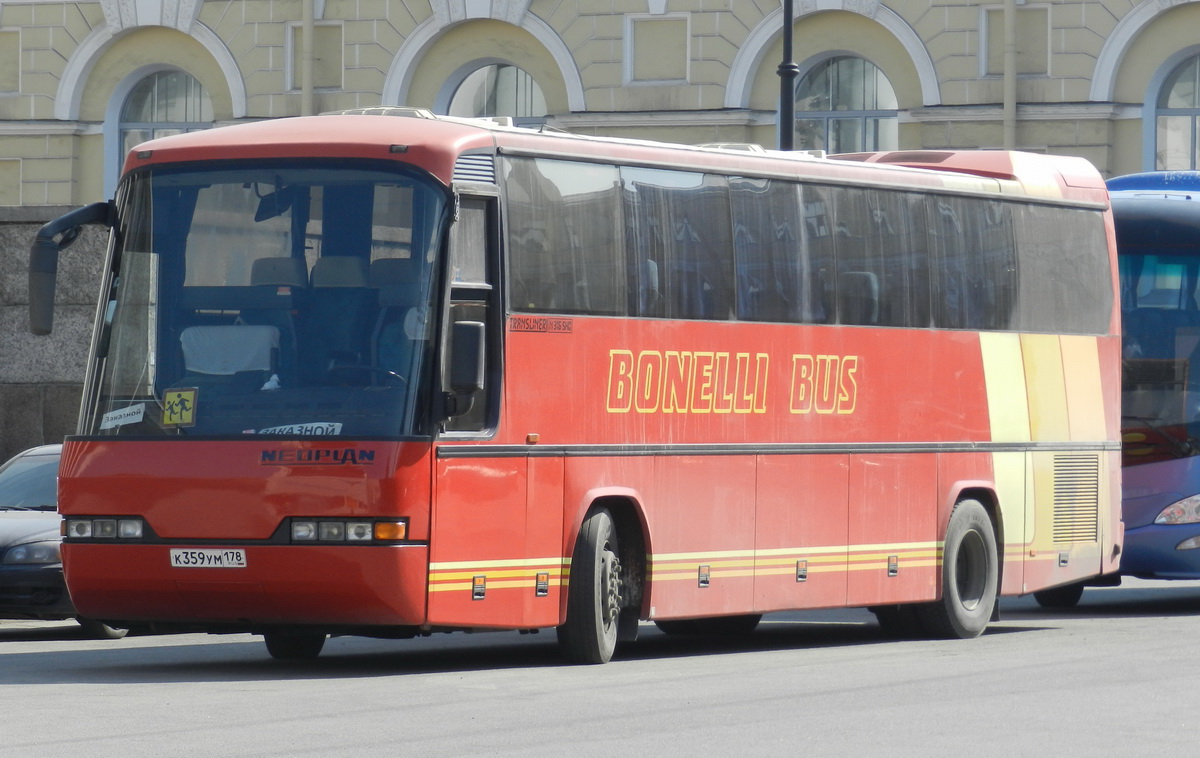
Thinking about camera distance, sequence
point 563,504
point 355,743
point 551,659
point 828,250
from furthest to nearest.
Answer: point 828,250 → point 551,659 → point 563,504 → point 355,743

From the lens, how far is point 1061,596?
19.2 meters

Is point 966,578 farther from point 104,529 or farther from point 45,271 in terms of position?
point 45,271

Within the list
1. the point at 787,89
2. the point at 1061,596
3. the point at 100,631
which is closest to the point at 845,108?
the point at 787,89

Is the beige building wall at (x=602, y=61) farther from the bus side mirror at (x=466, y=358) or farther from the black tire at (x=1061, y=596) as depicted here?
the bus side mirror at (x=466, y=358)

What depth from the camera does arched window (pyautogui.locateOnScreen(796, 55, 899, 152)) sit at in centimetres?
3447

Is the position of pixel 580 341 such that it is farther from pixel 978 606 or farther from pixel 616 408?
pixel 978 606

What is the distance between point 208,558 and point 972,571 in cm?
640

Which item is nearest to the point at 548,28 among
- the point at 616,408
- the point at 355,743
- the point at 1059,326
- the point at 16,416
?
the point at 16,416

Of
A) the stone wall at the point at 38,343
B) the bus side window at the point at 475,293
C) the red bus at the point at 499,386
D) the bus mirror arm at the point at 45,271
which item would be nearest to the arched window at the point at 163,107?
the stone wall at the point at 38,343

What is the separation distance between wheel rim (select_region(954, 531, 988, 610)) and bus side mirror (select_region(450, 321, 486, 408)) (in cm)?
551

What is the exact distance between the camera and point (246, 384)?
11633mm

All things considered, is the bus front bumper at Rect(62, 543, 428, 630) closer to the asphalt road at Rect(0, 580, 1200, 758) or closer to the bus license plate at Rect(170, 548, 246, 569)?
the bus license plate at Rect(170, 548, 246, 569)

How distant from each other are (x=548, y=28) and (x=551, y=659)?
2310 centimetres

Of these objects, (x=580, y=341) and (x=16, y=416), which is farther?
(x=16, y=416)
